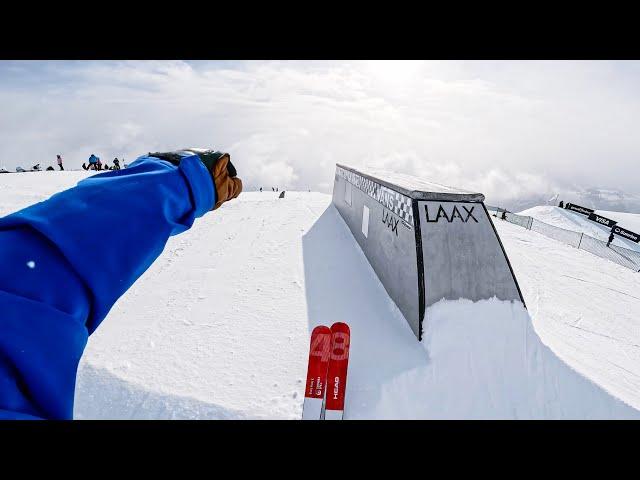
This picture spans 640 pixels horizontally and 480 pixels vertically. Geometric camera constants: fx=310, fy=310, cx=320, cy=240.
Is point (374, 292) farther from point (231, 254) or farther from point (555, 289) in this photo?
point (555, 289)

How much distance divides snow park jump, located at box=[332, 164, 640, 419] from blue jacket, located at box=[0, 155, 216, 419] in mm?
3596

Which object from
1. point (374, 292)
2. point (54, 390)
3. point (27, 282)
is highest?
point (27, 282)

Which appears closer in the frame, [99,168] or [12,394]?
[12,394]

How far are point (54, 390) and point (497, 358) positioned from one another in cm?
518

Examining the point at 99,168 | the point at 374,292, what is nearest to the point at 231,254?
the point at 374,292

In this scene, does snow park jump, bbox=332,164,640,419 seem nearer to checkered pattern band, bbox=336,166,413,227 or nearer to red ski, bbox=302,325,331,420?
checkered pattern band, bbox=336,166,413,227

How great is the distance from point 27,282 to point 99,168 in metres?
29.4

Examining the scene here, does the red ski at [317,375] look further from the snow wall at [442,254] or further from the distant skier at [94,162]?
the distant skier at [94,162]

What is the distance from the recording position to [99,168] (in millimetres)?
24781

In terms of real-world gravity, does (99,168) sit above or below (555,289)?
above

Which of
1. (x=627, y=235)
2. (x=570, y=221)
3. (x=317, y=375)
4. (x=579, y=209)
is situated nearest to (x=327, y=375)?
(x=317, y=375)

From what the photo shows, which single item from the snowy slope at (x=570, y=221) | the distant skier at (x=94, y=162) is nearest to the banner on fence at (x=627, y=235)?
the snowy slope at (x=570, y=221)
